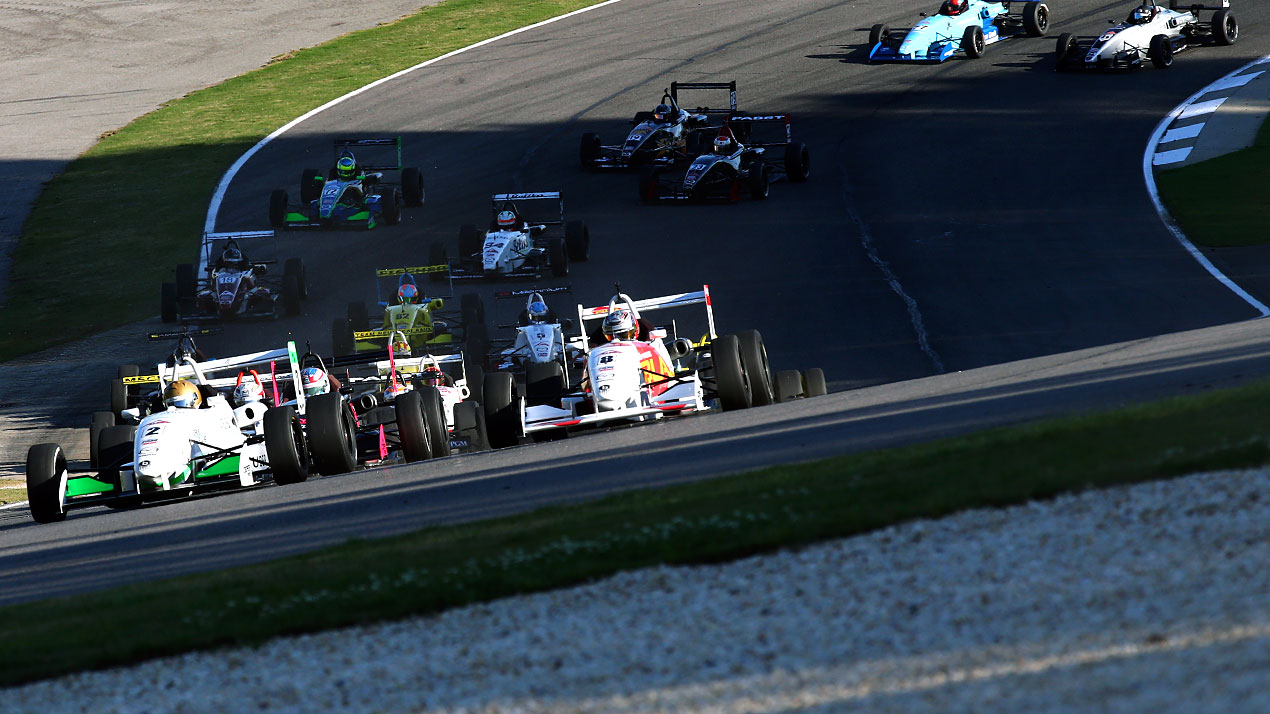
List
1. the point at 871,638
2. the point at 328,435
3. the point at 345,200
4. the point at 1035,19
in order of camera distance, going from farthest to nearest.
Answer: the point at 1035,19
the point at 345,200
the point at 328,435
the point at 871,638

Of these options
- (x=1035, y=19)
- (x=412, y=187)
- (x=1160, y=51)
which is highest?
(x=1035, y=19)

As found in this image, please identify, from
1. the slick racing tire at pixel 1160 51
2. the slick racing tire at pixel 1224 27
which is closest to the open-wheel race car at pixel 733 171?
the slick racing tire at pixel 1160 51

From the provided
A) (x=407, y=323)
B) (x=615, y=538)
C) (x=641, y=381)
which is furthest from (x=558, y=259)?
(x=615, y=538)

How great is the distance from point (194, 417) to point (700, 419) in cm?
602

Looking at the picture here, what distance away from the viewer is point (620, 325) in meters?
18.2

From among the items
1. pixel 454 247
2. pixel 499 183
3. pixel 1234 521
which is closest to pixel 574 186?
pixel 499 183

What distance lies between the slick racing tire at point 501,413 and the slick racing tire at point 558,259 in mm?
9676

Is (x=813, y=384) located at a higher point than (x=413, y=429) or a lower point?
lower

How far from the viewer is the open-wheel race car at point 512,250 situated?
27672 millimetres

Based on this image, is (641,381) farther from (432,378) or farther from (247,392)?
(247,392)

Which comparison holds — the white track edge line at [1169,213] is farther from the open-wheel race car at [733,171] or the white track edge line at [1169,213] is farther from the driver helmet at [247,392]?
the driver helmet at [247,392]

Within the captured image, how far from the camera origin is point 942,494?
894 cm

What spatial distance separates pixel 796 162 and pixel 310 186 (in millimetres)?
11986

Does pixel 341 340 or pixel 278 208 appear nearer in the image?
pixel 341 340
